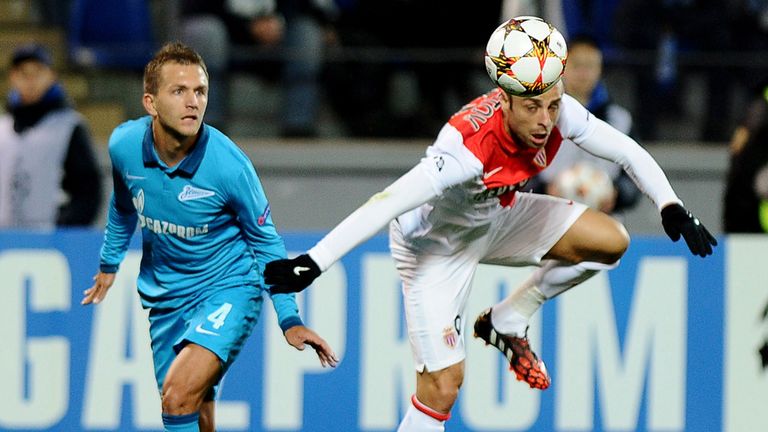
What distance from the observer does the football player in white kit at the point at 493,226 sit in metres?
5.84

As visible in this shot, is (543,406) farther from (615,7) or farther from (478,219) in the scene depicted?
(615,7)

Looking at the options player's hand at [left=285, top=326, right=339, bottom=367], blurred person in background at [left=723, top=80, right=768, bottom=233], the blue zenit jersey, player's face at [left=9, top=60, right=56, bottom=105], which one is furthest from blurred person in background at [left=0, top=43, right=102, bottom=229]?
blurred person in background at [left=723, top=80, right=768, bottom=233]

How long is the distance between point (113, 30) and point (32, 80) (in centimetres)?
149

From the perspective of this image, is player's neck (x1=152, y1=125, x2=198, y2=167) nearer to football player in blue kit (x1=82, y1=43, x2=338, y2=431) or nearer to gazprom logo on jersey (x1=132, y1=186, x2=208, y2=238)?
football player in blue kit (x1=82, y1=43, x2=338, y2=431)

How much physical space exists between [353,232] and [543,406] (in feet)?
9.66

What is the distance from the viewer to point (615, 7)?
10.0m

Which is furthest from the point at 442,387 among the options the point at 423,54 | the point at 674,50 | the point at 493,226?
the point at 674,50

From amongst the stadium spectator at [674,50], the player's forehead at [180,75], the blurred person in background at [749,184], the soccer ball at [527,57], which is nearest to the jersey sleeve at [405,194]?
the soccer ball at [527,57]

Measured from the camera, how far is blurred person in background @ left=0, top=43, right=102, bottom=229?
8766mm

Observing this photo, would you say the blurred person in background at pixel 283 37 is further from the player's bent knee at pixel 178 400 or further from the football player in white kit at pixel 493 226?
the player's bent knee at pixel 178 400

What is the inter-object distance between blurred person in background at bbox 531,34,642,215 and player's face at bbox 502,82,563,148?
218 cm

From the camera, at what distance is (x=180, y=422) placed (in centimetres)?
604

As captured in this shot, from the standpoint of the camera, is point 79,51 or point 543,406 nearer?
point 543,406

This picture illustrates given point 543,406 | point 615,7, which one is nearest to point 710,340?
point 543,406
